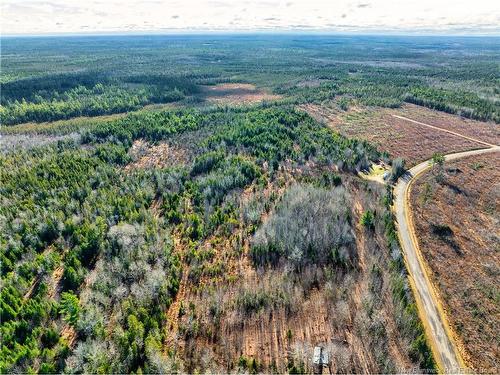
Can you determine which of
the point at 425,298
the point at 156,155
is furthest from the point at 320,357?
the point at 156,155

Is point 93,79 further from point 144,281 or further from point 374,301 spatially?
point 374,301

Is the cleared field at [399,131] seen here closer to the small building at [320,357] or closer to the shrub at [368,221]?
the shrub at [368,221]

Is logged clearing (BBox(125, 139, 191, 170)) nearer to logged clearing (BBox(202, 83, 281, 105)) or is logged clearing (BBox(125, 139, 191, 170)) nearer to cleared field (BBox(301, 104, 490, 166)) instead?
cleared field (BBox(301, 104, 490, 166))

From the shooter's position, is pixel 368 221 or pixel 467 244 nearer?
pixel 467 244

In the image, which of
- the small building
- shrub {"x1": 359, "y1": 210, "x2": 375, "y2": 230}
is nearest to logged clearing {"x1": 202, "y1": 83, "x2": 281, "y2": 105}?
shrub {"x1": 359, "y1": 210, "x2": 375, "y2": 230}

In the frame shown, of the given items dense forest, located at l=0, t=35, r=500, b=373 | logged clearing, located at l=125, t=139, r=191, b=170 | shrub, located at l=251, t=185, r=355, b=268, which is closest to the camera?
dense forest, located at l=0, t=35, r=500, b=373

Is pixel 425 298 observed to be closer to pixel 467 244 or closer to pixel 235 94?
pixel 467 244
